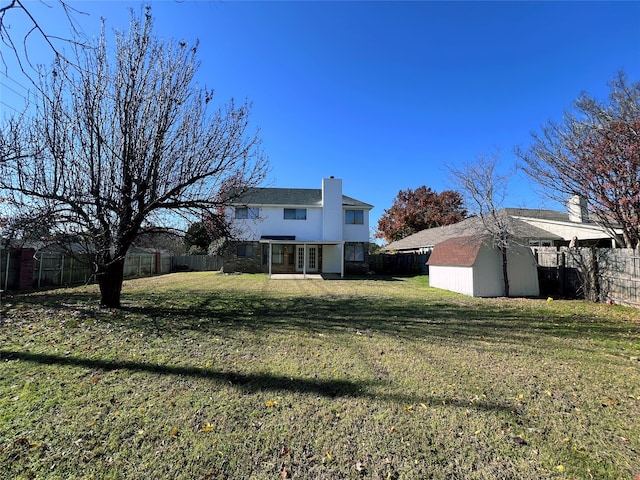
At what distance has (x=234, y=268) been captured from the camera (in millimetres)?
22625

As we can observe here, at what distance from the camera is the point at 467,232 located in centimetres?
1755

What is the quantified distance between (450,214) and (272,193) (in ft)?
76.2

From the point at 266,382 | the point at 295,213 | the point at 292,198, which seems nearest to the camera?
the point at 266,382

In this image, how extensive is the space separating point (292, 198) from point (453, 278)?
13.9 m

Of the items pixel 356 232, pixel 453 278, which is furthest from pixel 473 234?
pixel 356 232

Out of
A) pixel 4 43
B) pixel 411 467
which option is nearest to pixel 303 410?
pixel 411 467

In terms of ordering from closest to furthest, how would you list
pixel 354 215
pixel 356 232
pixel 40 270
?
pixel 40 270 < pixel 356 232 < pixel 354 215

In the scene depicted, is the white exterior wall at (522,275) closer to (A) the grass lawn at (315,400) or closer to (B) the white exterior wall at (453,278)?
(B) the white exterior wall at (453,278)

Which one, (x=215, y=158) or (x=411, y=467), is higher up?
(x=215, y=158)

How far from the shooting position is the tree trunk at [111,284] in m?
7.87

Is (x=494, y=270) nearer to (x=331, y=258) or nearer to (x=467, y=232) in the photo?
(x=467, y=232)

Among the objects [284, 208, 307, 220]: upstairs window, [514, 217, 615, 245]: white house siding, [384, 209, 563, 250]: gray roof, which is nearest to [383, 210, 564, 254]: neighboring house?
[384, 209, 563, 250]: gray roof

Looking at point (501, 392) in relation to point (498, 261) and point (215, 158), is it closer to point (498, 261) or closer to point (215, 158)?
point (215, 158)

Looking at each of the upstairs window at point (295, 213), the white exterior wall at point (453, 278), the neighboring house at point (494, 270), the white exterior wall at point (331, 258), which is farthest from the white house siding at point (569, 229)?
the upstairs window at point (295, 213)
